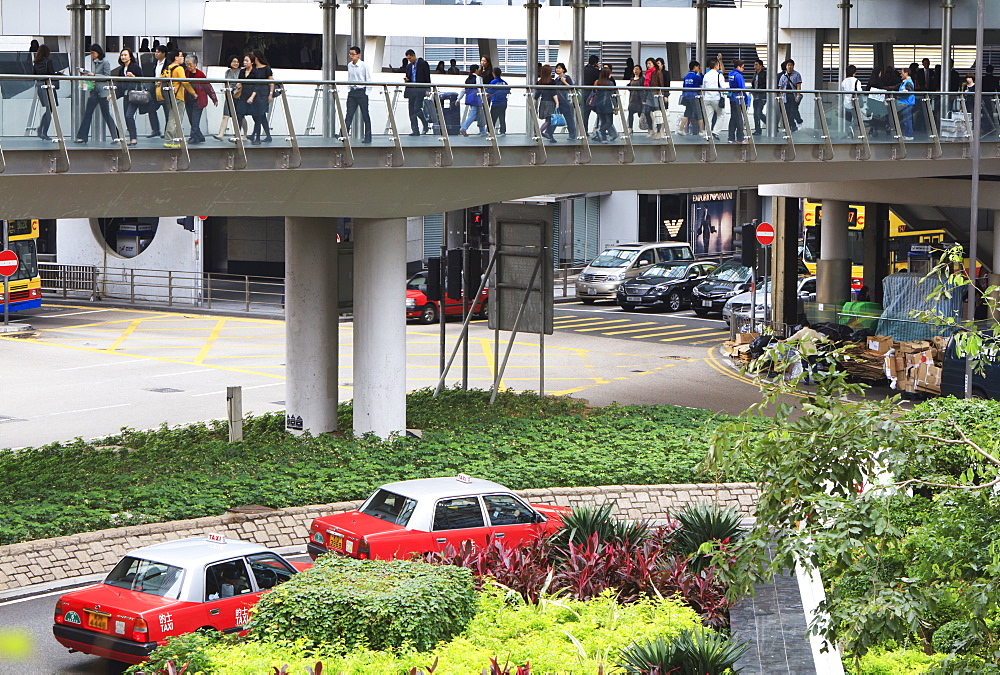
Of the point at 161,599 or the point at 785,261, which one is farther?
the point at 785,261

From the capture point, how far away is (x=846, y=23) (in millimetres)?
33062

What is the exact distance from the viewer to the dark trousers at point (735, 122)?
25000mm

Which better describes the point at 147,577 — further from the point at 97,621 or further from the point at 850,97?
the point at 850,97

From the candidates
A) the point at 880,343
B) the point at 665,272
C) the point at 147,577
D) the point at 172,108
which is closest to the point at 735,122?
the point at 880,343

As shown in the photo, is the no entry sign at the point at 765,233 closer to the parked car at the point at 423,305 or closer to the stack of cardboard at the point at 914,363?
the parked car at the point at 423,305

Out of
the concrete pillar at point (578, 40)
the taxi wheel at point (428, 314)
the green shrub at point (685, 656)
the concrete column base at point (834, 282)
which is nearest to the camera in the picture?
the green shrub at point (685, 656)

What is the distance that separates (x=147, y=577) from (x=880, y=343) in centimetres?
2095

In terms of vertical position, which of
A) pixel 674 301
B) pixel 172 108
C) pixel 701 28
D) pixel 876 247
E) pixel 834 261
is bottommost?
pixel 674 301

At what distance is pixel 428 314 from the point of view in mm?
41719

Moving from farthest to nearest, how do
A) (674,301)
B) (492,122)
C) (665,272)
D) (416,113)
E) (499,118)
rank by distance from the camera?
(665,272), (674,301), (499,118), (492,122), (416,113)

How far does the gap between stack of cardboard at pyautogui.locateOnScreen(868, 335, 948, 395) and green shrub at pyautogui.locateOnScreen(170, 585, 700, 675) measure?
18.0 metres

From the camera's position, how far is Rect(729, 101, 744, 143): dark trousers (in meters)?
25.0

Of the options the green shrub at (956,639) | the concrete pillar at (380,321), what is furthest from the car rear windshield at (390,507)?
the green shrub at (956,639)

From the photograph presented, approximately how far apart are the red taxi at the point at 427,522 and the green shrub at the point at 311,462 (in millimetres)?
2520
